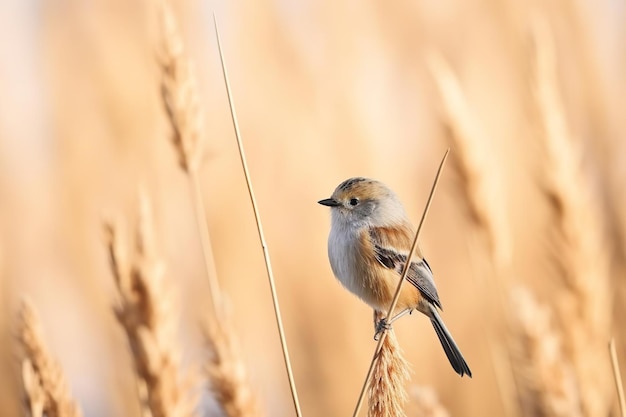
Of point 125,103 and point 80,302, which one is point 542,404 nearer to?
point 80,302

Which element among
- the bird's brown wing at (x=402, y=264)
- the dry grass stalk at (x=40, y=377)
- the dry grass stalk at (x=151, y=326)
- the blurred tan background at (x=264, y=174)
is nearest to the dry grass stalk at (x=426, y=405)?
the bird's brown wing at (x=402, y=264)

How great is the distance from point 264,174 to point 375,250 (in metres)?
1.71

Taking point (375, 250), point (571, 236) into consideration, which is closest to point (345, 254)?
point (375, 250)

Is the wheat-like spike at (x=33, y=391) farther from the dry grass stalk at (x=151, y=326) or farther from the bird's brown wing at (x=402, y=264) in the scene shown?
the bird's brown wing at (x=402, y=264)

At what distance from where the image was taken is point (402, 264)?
4.63 feet

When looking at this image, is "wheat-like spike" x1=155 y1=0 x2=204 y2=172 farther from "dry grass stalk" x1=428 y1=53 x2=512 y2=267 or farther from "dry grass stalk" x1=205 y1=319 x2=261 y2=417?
"dry grass stalk" x1=428 y1=53 x2=512 y2=267

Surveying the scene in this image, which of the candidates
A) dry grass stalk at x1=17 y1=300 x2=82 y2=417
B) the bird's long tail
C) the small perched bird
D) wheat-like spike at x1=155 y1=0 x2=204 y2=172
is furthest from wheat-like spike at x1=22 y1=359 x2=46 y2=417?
the bird's long tail

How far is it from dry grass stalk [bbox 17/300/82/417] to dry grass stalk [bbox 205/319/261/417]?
30 cm

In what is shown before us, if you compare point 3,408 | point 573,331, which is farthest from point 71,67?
point 573,331

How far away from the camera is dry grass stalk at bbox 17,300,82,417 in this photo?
126 centimetres

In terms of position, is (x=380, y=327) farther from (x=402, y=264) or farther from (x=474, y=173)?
(x=474, y=173)

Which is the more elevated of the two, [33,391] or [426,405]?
[33,391]

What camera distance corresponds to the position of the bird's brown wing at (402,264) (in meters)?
1.32

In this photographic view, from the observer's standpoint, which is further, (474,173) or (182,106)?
(474,173)
